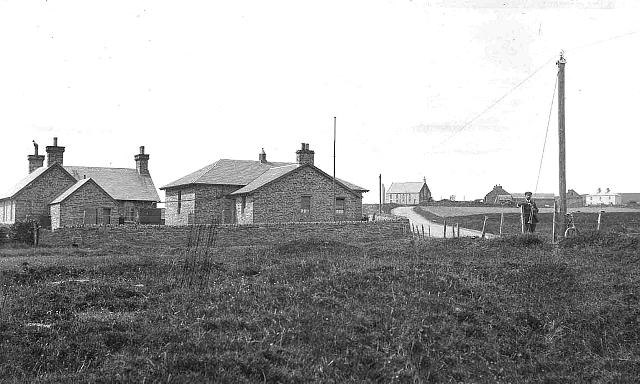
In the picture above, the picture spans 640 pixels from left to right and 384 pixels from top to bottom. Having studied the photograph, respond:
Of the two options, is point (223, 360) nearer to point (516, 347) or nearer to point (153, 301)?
point (153, 301)

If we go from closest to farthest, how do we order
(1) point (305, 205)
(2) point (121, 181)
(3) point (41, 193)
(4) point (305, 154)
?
(1) point (305, 205), (4) point (305, 154), (3) point (41, 193), (2) point (121, 181)

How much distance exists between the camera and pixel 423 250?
83.8 ft

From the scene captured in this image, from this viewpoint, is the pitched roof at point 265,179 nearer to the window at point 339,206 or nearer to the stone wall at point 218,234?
the window at point 339,206

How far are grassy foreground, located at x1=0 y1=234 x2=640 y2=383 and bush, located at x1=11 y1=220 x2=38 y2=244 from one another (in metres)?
21.2

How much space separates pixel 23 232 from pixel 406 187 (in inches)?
3948

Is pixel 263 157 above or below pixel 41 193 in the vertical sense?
above

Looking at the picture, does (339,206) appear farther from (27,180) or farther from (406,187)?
(406,187)

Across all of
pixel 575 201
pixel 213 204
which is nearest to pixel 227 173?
pixel 213 204

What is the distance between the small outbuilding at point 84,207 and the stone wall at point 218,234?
1080 cm

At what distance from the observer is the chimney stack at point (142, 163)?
59.1 m

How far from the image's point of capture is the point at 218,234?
1378 inches

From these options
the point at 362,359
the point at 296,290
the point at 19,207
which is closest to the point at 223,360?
the point at 362,359

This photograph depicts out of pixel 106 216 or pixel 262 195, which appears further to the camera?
pixel 106 216

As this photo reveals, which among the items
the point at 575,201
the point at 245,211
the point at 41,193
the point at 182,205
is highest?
the point at 41,193
